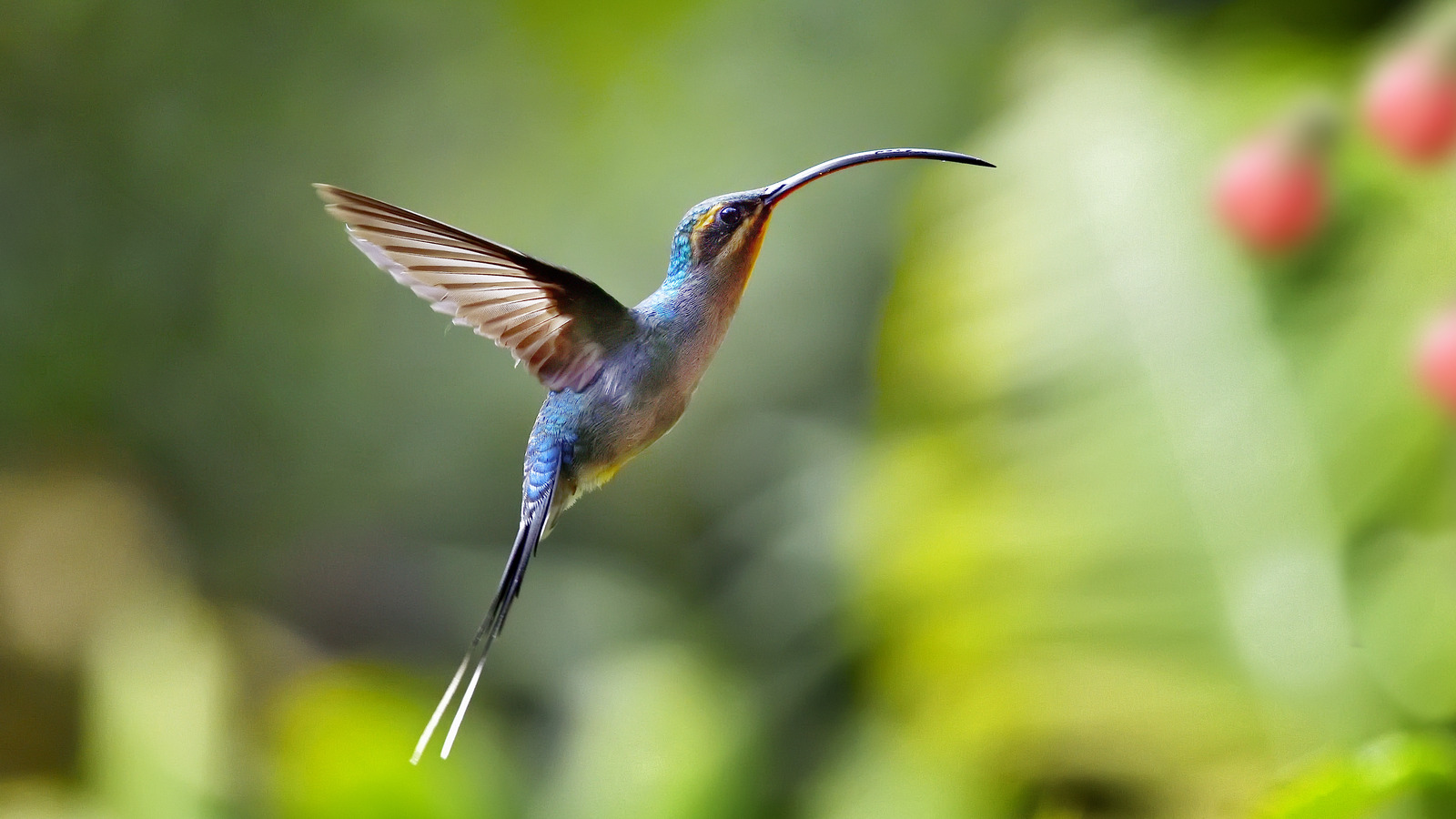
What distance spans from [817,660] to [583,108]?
101 cm

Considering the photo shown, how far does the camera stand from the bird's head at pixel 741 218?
304 mm

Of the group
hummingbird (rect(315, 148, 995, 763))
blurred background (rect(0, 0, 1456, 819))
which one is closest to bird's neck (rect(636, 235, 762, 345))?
hummingbird (rect(315, 148, 995, 763))

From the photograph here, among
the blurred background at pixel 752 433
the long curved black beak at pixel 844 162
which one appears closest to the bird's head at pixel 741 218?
the long curved black beak at pixel 844 162

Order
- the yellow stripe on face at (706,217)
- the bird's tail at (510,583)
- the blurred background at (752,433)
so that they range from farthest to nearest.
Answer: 1. the blurred background at (752,433)
2. the yellow stripe on face at (706,217)
3. the bird's tail at (510,583)

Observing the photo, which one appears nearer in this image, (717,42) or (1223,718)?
(1223,718)

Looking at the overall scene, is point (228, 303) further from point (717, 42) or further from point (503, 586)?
point (503, 586)

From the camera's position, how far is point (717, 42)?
2115mm

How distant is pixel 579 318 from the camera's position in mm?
406

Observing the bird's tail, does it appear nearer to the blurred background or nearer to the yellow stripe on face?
the yellow stripe on face

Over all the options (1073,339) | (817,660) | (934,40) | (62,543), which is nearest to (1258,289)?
(1073,339)

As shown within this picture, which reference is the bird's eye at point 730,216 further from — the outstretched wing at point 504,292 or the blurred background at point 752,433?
the blurred background at point 752,433

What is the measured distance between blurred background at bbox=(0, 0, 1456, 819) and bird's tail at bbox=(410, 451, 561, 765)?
1.62 ft

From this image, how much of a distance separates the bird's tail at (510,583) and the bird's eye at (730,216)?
100 millimetres

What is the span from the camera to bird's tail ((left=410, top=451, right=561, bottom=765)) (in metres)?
0.26
